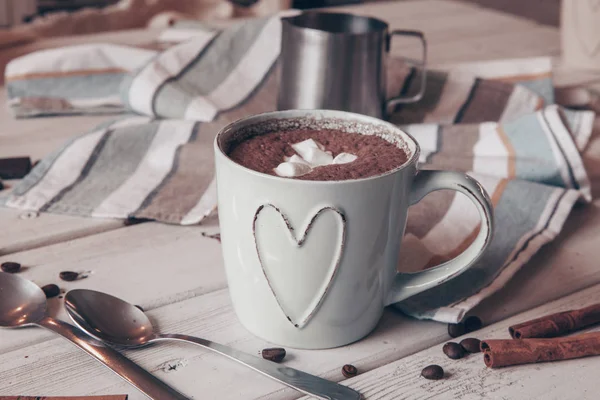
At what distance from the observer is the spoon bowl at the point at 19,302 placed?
0.65 m

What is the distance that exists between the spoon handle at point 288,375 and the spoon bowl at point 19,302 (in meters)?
0.13

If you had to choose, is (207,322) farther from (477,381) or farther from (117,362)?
(477,381)

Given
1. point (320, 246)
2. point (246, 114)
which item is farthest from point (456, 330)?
point (246, 114)

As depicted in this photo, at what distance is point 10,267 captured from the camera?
74 cm

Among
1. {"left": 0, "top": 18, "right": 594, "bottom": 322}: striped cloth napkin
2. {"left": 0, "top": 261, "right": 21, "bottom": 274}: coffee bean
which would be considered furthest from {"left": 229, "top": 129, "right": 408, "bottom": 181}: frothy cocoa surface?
{"left": 0, "top": 261, "right": 21, "bottom": 274}: coffee bean

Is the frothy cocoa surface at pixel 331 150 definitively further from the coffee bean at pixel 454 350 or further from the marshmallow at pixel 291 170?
the coffee bean at pixel 454 350

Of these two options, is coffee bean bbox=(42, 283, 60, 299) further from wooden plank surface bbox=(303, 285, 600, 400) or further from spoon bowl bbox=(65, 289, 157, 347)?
wooden plank surface bbox=(303, 285, 600, 400)

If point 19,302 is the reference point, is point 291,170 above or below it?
above

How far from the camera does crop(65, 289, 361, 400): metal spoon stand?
0.58 metres

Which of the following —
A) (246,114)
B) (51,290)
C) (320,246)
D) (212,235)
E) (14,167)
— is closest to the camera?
(320,246)

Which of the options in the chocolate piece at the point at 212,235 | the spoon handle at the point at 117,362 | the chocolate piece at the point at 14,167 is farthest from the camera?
the chocolate piece at the point at 14,167

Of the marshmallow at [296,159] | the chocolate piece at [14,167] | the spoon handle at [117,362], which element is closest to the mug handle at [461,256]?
the marshmallow at [296,159]

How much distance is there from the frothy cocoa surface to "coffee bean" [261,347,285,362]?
0.16 meters

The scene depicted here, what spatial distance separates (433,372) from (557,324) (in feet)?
0.48
